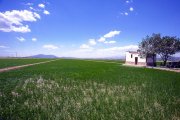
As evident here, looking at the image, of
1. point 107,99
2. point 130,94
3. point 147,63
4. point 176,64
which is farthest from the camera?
point 147,63

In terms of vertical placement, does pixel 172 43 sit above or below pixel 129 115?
above

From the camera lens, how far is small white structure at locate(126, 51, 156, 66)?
53941 mm

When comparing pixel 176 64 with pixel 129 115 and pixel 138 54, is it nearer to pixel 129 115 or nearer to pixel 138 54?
pixel 138 54

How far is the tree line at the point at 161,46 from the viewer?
164 feet

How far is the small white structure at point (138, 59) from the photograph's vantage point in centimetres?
5394

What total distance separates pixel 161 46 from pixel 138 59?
8.23m

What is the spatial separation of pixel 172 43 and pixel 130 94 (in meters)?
39.6

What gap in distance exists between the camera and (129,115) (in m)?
9.82

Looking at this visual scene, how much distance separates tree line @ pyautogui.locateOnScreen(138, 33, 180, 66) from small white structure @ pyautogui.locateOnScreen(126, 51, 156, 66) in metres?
1.73

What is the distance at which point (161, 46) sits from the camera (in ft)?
165

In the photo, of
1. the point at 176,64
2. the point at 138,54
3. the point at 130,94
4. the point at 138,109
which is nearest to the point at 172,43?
the point at 176,64

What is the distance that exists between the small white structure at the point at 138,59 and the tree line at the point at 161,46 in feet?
5.69

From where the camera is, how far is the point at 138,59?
56844 mm

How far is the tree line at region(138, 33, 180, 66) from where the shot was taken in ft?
164
